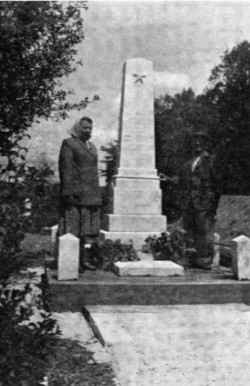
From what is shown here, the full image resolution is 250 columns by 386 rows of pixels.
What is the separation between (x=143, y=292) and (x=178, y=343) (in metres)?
1.72

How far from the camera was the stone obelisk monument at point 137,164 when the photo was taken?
33.4 feet

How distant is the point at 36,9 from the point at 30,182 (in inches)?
83.5

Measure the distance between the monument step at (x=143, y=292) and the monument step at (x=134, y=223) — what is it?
3.57 m

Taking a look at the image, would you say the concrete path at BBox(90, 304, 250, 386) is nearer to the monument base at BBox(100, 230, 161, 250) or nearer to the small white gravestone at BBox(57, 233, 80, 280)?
the small white gravestone at BBox(57, 233, 80, 280)

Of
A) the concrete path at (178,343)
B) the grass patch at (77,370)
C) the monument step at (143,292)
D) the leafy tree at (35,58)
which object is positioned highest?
the leafy tree at (35,58)

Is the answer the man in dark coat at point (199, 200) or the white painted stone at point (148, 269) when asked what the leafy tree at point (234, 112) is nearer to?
the man in dark coat at point (199, 200)

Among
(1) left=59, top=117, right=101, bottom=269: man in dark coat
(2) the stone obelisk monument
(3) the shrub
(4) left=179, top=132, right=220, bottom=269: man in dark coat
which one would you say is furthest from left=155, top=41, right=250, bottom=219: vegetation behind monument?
(3) the shrub

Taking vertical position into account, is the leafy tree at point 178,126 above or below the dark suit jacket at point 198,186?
above

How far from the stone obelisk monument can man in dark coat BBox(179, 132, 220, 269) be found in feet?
6.06

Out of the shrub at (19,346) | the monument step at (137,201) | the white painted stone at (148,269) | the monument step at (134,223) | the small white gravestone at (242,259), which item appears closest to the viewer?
the shrub at (19,346)

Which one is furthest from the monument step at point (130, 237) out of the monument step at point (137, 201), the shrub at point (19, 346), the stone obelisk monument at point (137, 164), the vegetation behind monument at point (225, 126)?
the vegetation behind monument at point (225, 126)

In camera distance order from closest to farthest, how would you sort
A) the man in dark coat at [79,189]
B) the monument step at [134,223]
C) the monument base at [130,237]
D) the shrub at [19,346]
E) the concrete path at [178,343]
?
the shrub at [19,346] → the concrete path at [178,343] → the man in dark coat at [79,189] → the monument base at [130,237] → the monument step at [134,223]

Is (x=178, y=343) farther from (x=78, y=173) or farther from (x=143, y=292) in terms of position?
(x=78, y=173)

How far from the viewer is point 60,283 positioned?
6039mm
